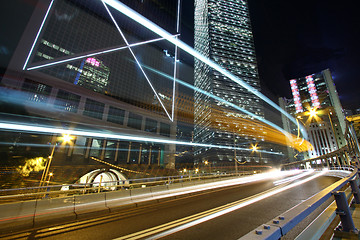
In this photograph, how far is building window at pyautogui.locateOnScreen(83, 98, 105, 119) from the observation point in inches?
1258

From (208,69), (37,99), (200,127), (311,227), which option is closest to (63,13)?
(37,99)

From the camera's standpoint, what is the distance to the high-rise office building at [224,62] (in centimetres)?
11644

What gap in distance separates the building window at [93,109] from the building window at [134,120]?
618cm

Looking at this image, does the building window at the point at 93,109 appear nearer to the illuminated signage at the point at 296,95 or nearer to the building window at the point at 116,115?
the building window at the point at 116,115

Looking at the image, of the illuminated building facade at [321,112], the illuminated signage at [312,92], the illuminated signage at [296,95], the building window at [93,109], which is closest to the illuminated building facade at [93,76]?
the building window at [93,109]

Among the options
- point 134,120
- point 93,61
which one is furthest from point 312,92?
point 93,61

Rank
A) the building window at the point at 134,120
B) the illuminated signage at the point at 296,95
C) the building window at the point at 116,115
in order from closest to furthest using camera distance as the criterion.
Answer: the building window at the point at 116,115, the building window at the point at 134,120, the illuminated signage at the point at 296,95

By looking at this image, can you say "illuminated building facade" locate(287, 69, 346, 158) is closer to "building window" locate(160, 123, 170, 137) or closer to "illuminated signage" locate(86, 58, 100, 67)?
"building window" locate(160, 123, 170, 137)

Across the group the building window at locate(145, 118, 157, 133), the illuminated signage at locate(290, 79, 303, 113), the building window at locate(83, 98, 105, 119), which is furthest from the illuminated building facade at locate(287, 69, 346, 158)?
the building window at locate(83, 98, 105, 119)

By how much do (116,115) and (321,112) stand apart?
496ft

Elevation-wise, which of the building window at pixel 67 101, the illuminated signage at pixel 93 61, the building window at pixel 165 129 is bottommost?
the building window at pixel 165 129

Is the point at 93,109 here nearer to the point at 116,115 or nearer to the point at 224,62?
the point at 116,115

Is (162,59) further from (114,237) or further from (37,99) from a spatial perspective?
(114,237)

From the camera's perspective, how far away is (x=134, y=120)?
37.0 meters
